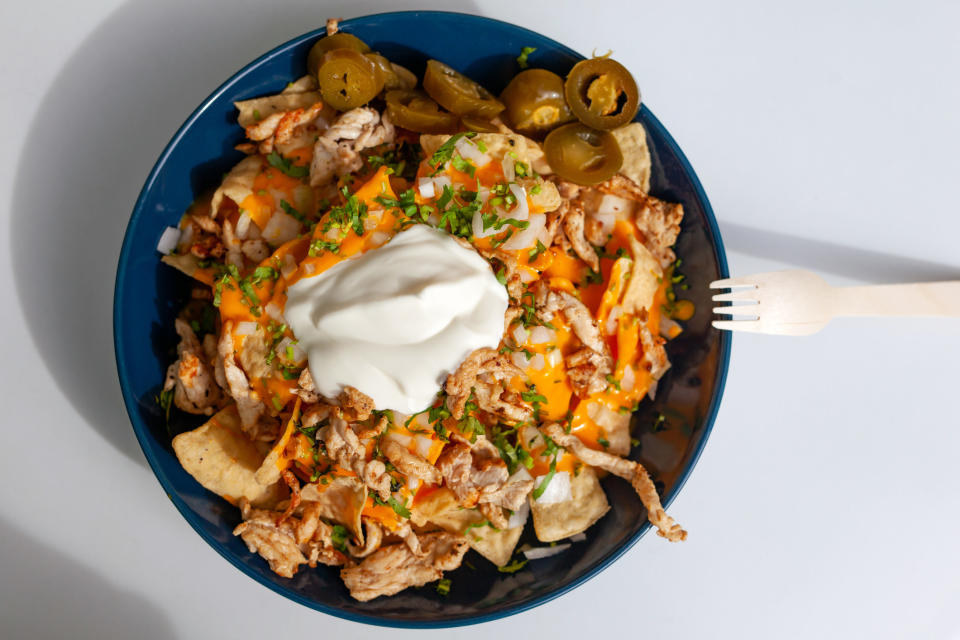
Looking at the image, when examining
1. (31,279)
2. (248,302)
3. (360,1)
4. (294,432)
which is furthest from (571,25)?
(31,279)

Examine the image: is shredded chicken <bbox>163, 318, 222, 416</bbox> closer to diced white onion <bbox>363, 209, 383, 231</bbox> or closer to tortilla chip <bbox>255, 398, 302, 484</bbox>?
tortilla chip <bbox>255, 398, 302, 484</bbox>

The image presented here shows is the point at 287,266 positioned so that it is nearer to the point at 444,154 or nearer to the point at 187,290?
the point at 187,290

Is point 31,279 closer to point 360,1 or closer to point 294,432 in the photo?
point 294,432

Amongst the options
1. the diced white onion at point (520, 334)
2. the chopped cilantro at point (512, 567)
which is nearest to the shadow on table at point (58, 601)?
the chopped cilantro at point (512, 567)

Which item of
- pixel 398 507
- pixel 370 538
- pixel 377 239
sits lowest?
pixel 370 538

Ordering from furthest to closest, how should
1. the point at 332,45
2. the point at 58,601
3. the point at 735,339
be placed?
the point at 735,339 → the point at 58,601 → the point at 332,45

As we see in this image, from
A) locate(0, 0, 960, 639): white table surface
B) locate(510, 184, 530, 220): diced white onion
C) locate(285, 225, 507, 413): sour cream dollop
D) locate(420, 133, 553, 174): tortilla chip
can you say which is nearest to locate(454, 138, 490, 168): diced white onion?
locate(420, 133, 553, 174): tortilla chip

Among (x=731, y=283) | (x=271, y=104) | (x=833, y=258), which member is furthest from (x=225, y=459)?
(x=833, y=258)

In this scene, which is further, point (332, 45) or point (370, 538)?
point (370, 538)
